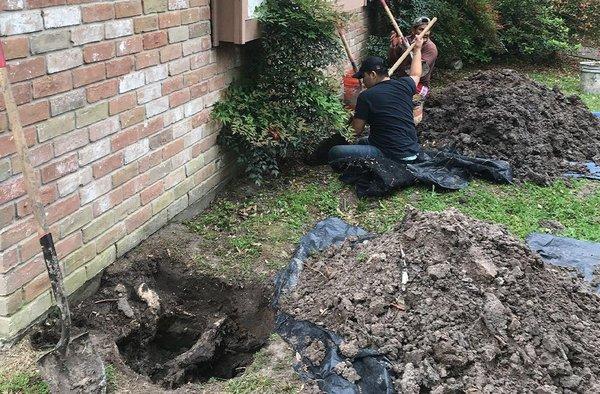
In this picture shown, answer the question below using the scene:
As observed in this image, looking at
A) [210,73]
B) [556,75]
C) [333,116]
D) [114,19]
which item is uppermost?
[114,19]

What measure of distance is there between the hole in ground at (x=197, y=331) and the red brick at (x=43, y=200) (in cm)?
96

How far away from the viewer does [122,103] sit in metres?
3.87

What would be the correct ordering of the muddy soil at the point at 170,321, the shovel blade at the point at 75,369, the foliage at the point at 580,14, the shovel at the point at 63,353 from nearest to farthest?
the shovel at the point at 63,353 < the shovel blade at the point at 75,369 < the muddy soil at the point at 170,321 < the foliage at the point at 580,14

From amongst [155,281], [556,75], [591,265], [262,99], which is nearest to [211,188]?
[262,99]

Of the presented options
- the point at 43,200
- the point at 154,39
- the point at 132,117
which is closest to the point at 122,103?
the point at 132,117

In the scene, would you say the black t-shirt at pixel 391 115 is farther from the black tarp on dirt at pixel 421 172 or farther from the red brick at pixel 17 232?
the red brick at pixel 17 232

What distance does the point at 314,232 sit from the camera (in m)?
4.75

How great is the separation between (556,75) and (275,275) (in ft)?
31.5

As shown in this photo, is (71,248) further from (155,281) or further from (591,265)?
(591,265)

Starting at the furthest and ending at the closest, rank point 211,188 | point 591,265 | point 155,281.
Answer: point 211,188, point 591,265, point 155,281

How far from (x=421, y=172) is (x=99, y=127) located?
341 centimetres

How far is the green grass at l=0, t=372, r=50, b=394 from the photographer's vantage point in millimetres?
2977

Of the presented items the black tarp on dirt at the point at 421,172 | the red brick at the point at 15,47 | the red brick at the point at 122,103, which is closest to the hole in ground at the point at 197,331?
the red brick at the point at 122,103

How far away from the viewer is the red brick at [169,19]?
4.17m
